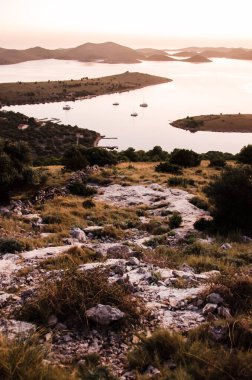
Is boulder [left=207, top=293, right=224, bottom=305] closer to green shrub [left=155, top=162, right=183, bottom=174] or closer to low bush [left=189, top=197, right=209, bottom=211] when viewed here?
low bush [left=189, top=197, right=209, bottom=211]

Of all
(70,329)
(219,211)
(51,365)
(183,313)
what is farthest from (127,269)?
(219,211)

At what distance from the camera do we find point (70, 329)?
770 cm

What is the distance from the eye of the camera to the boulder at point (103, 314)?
7.69m

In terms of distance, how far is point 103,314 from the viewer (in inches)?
304

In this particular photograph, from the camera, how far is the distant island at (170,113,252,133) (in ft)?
442

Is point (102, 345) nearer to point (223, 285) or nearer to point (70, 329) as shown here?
point (70, 329)

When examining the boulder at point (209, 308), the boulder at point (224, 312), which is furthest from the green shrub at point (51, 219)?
the boulder at point (224, 312)

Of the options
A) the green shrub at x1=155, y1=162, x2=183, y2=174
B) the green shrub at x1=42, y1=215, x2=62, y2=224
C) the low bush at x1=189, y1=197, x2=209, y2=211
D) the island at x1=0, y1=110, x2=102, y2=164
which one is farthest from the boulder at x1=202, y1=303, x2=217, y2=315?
the island at x1=0, y1=110, x2=102, y2=164

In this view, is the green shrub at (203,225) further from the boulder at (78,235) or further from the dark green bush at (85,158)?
the dark green bush at (85,158)

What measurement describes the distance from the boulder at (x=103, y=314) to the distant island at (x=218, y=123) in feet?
431

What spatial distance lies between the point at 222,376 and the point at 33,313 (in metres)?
3.93

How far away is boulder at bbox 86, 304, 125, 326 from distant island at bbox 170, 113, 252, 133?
13150 cm

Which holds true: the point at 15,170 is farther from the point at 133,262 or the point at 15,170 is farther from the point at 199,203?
the point at 133,262

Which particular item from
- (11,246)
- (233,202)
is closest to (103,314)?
(11,246)
